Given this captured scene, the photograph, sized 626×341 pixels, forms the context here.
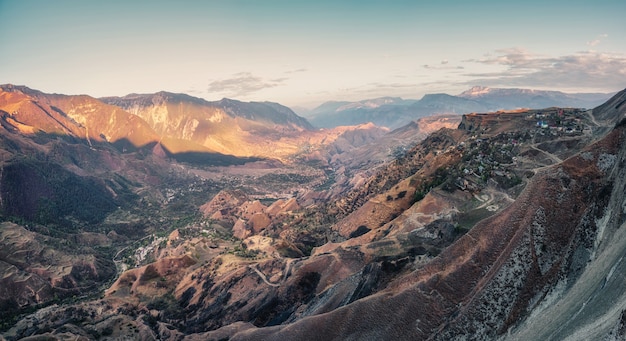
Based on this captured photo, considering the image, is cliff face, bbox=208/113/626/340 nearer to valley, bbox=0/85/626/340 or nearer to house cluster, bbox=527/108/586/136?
valley, bbox=0/85/626/340

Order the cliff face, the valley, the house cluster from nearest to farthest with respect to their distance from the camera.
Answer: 1. the cliff face
2. the valley
3. the house cluster

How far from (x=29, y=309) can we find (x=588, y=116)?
207 m

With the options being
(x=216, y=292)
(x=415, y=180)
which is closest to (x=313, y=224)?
(x=415, y=180)

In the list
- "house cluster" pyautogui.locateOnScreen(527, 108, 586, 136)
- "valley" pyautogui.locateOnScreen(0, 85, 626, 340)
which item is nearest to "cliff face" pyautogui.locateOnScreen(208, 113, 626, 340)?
"valley" pyautogui.locateOnScreen(0, 85, 626, 340)

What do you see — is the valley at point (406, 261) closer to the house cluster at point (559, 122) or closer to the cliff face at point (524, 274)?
the cliff face at point (524, 274)

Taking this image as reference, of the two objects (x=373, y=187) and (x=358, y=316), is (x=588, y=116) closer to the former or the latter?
(x=373, y=187)

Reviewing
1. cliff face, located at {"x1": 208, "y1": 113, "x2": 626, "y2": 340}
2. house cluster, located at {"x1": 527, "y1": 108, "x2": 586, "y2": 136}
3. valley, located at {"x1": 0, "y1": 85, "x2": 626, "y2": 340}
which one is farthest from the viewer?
house cluster, located at {"x1": 527, "y1": 108, "x2": 586, "y2": 136}

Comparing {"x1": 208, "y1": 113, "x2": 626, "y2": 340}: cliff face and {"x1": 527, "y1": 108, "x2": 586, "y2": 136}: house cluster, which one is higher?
{"x1": 527, "y1": 108, "x2": 586, "y2": 136}: house cluster

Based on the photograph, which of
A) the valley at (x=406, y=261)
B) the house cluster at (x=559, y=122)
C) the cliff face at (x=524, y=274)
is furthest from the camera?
the house cluster at (x=559, y=122)

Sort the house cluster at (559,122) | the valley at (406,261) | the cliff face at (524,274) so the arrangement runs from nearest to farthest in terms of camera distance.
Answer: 1. the cliff face at (524,274)
2. the valley at (406,261)
3. the house cluster at (559,122)

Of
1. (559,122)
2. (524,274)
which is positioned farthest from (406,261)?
(559,122)

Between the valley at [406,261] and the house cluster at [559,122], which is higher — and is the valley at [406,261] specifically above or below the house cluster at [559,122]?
below

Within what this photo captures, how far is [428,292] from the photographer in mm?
58625

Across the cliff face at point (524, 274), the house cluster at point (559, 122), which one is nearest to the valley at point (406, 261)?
the cliff face at point (524, 274)
